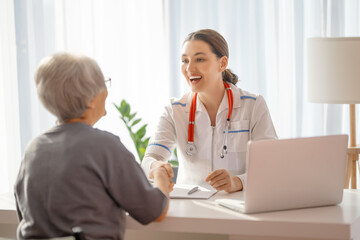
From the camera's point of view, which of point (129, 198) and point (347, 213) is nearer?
point (129, 198)

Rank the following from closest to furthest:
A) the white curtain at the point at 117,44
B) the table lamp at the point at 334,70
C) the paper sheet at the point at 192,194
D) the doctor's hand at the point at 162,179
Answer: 1. the doctor's hand at the point at 162,179
2. the paper sheet at the point at 192,194
3. the table lamp at the point at 334,70
4. the white curtain at the point at 117,44

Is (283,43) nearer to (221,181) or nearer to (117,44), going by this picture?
(117,44)

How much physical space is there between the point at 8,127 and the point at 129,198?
9.53ft

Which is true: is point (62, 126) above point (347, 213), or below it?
above

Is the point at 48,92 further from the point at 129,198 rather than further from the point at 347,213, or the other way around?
the point at 347,213

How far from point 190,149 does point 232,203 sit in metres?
0.78

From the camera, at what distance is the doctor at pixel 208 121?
2.32m

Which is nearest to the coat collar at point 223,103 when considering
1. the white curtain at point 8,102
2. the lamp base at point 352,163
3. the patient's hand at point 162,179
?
the patient's hand at point 162,179

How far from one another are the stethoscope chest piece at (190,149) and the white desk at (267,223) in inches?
30.2

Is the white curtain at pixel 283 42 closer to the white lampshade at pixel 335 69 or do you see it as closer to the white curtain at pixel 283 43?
the white curtain at pixel 283 43

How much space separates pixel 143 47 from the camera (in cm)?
→ 425

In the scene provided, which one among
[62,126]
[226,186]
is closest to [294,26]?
[226,186]

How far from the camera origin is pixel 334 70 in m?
2.77

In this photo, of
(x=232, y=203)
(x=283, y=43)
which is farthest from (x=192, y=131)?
(x=283, y=43)
